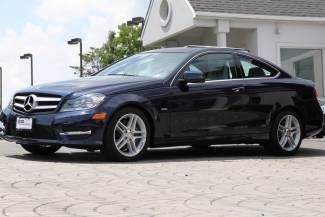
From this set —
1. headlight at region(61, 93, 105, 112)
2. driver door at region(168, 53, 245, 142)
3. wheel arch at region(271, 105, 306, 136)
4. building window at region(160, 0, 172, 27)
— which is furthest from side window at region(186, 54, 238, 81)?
building window at region(160, 0, 172, 27)

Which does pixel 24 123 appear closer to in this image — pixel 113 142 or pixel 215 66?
pixel 113 142

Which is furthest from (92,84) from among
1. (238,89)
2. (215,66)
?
(238,89)

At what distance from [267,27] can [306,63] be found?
1.88 metres

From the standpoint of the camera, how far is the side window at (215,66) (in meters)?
9.43

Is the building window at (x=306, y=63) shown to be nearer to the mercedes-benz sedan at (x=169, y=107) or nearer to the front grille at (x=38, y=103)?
the mercedes-benz sedan at (x=169, y=107)

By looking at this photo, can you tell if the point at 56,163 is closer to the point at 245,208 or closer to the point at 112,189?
the point at 112,189

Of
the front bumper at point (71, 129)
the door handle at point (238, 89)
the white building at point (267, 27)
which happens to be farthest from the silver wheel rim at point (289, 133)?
the white building at point (267, 27)

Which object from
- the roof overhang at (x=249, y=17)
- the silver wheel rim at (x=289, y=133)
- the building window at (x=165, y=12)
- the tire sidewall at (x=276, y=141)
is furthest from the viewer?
the building window at (x=165, y=12)

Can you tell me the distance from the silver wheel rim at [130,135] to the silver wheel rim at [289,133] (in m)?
2.31

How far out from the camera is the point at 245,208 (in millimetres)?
5129

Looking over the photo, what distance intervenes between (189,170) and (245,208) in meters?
2.43

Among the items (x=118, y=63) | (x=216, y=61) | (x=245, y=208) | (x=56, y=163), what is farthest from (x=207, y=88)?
(x=245, y=208)

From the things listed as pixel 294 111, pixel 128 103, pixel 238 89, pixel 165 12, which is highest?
pixel 165 12

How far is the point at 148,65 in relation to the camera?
9.45m
